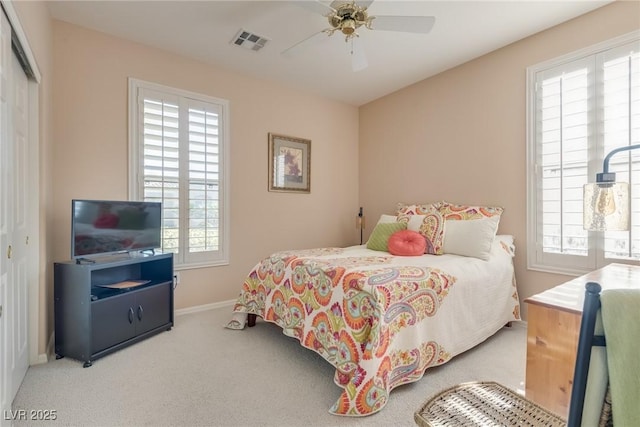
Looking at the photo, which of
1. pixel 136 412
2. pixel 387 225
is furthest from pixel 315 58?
pixel 136 412

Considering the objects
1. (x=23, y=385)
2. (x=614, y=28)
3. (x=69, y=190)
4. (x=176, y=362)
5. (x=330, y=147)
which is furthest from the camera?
(x=330, y=147)

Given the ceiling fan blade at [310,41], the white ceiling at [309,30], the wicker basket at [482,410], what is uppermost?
the white ceiling at [309,30]

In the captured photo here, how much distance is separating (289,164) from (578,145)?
298cm

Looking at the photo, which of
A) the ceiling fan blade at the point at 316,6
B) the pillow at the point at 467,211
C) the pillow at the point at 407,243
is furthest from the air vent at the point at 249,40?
the pillow at the point at 467,211

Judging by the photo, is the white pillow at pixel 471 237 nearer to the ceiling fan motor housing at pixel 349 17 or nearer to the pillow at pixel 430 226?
the pillow at pixel 430 226

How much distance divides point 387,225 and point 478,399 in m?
2.22

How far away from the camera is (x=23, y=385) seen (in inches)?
75.7

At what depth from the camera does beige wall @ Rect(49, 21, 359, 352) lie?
8.82 ft

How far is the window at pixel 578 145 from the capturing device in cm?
233

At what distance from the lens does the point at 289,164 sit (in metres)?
4.08

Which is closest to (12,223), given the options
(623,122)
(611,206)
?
(611,206)

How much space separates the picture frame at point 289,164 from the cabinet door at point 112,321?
6.70 ft

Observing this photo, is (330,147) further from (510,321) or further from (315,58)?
(510,321)

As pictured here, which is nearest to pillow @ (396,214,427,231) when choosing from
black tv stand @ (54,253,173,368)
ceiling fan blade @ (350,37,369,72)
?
ceiling fan blade @ (350,37,369,72)
